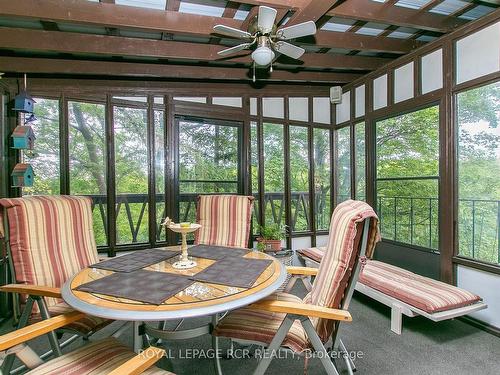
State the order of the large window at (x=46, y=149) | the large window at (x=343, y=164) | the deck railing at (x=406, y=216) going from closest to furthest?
1. the deck railing at (x=406, y=216)
2. the large window at (x=46, y=149)
3. the large window at (x=343, y=164)

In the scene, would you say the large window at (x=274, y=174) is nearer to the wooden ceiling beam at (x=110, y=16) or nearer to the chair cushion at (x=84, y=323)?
the wooden ceiling beam at (x=110, y=16)

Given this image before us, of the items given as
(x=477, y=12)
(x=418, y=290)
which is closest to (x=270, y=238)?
(x=418, y=290)

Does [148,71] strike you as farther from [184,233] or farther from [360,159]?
[360,159]

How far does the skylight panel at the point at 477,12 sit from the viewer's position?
2.76m

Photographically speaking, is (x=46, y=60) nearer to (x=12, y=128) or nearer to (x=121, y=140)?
(x=12, y=128)

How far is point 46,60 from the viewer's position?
3.23 m

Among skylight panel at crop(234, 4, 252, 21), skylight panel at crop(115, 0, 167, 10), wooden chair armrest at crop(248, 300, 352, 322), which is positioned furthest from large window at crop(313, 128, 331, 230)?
wooden chair armrest at crop(248, 300, 352, 322)

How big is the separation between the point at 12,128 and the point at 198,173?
2.13m

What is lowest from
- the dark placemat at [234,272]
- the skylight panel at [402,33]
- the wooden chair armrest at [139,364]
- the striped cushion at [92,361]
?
the striped cushion at [92,361]

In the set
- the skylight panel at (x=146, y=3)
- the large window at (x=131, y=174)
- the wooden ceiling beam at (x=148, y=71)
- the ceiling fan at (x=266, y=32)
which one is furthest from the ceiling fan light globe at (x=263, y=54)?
the large window at (x=131, y=174)

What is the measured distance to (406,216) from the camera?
12.8 ft

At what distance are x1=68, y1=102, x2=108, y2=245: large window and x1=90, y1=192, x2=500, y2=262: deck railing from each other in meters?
0.06

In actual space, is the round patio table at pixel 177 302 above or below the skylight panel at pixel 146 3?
below

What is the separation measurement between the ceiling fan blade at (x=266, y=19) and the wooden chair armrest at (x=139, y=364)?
2.14 metres
